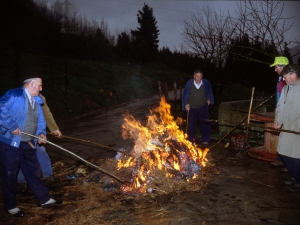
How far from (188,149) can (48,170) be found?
315cm

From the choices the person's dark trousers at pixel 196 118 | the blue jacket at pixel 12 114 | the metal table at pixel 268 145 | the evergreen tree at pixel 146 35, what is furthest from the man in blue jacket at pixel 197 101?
the evergreen tree at pixel 146 35

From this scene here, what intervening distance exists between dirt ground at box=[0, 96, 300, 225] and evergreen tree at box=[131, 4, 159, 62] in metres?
43.1

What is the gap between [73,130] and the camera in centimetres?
1184

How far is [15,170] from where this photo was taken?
4.36 meters

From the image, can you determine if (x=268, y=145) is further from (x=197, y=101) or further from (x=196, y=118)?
(x=197, y=101)

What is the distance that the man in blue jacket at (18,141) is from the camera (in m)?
4.24

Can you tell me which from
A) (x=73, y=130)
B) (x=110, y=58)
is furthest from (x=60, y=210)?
(x=110, y=58)

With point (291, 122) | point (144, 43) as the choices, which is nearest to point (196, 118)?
point (291, 122)

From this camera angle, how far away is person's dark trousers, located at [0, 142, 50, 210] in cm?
430

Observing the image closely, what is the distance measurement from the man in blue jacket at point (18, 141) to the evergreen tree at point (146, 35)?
145ft

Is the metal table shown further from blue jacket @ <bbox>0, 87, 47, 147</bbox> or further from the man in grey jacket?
blue jacket @ <bbox>0, 87, 47, 147</bbox>

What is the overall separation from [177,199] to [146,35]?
5257 centimetres

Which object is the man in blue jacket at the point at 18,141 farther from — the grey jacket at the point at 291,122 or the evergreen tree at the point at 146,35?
the evergreen tree at the point at 146,35

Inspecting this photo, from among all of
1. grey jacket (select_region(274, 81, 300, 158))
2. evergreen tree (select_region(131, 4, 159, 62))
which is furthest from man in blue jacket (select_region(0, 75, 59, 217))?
evergreen tree (select_region(131, 4, 159, 62))
